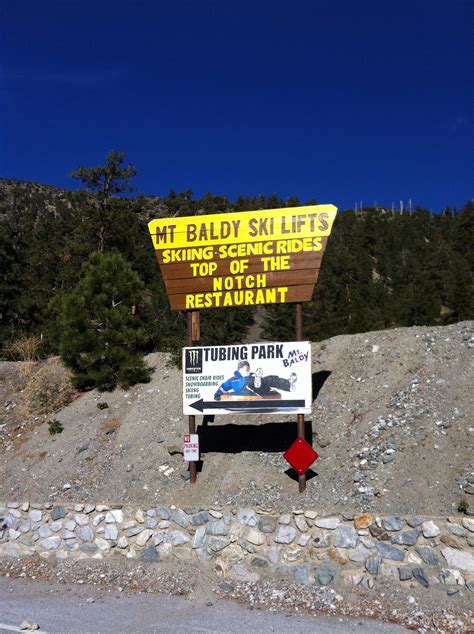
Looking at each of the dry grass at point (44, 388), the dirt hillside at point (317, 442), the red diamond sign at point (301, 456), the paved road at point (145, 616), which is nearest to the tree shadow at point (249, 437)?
the dirt hillside at point (317, 442)

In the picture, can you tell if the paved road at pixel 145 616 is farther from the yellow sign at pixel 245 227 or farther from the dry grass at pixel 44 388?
the dry grass at pixel 44 388

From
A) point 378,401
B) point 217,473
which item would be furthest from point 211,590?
point 378,401

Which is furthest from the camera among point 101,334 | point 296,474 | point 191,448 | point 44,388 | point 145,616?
point 44,388

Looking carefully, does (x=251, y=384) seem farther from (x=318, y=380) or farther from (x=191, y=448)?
(x=318, y=380)

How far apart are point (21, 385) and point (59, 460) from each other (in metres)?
6.88

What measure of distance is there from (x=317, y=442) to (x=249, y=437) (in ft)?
5.89

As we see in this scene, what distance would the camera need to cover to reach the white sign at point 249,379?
11.1m

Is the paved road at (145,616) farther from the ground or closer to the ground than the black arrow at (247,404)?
closer to the ground

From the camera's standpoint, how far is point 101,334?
17828 mm

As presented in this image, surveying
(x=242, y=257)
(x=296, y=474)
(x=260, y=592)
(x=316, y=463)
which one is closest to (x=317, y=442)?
(x=316, y=463)

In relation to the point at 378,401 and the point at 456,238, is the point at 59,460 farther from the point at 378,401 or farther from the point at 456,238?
the point at 456,238

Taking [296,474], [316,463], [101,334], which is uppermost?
[101,334]

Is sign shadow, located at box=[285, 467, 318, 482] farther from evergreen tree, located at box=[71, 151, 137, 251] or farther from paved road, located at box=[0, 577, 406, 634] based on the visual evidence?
evergreen tree, located at box=[71, 151, 137, 251]

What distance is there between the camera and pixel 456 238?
296ft
